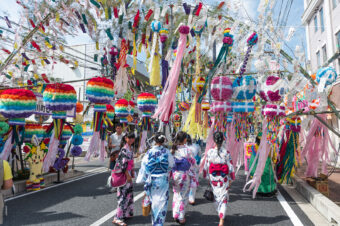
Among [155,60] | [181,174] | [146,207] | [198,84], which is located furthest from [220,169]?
[198,84]

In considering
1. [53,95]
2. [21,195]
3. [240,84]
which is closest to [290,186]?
[240,84]

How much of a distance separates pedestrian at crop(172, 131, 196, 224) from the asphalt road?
0.34 meters

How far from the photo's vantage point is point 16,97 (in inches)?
217

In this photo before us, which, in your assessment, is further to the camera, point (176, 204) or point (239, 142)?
point (239, 142)

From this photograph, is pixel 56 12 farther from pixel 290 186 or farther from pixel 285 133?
pixel 290 186

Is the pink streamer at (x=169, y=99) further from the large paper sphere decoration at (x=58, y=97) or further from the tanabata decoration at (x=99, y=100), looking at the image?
the large paper sphere decoration at (x=58, y=97)

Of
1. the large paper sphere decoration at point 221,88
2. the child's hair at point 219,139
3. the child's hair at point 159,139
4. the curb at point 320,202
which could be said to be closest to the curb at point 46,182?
the child's hair at point 159,139

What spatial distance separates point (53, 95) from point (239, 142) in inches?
184

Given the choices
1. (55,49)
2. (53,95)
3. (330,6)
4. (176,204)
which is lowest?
(176,204)

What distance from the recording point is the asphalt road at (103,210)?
13.6ft

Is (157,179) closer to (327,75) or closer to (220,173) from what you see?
(220,173)

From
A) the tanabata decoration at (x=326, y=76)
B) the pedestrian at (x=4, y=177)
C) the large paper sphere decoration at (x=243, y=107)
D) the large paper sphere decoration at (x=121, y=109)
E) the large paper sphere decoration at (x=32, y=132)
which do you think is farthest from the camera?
the large paper sphere decoration at (x=121, y=109)

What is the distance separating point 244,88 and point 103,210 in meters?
4.16

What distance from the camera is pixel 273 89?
15.9ft
